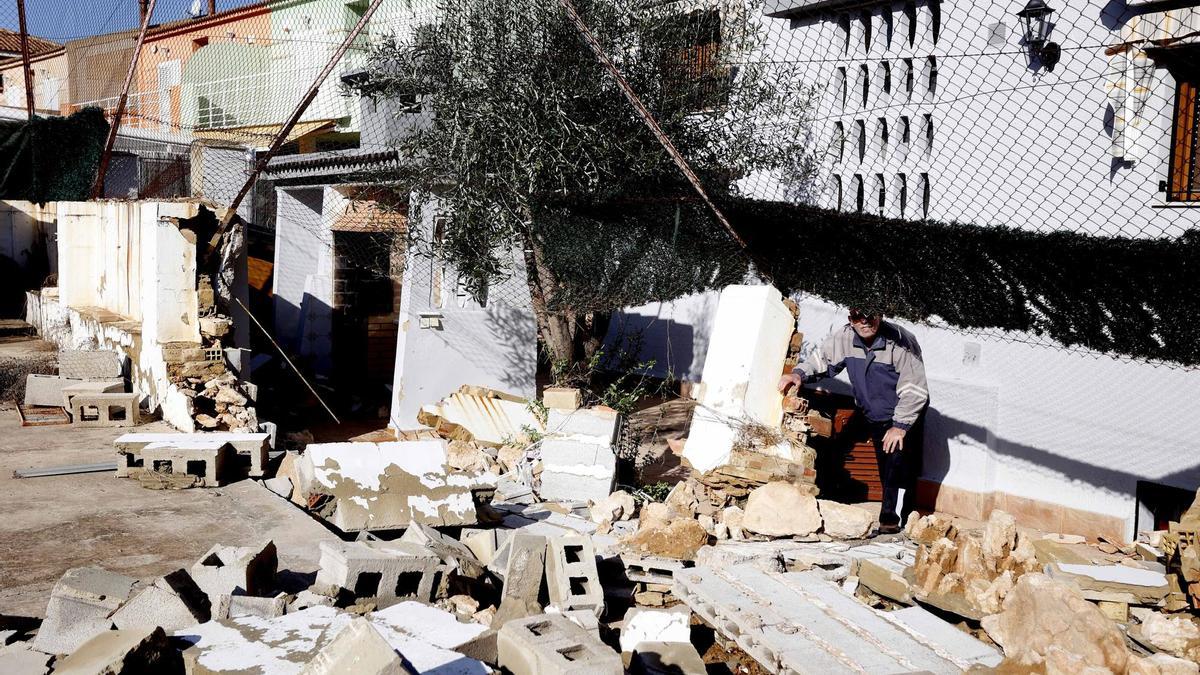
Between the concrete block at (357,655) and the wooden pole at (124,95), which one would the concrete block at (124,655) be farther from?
the wooden pole at (124,95)

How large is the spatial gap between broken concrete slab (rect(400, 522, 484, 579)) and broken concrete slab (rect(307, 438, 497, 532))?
199mm

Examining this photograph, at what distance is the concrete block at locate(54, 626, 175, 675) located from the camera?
3527 mm

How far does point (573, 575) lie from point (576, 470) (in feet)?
6.99

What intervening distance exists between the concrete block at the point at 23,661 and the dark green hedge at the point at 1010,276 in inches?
183

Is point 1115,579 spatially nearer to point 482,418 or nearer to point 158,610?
point 158,610

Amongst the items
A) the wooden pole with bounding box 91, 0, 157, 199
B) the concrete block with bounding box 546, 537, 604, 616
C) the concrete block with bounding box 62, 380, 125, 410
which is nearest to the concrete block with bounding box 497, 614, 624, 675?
the concrete block with bounding box 546, 537, 604, 616

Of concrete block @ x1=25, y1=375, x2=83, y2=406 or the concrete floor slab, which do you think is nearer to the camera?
the concrete floor slab

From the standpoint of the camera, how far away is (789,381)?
22.6 feet

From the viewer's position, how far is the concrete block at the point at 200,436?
716 cm

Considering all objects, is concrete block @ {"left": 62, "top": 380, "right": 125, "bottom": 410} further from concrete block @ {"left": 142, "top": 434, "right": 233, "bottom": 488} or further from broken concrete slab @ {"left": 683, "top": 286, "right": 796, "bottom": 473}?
broken concrete slab @ {"left": 683, "top": 286, "right": 796, "bottom": 473}

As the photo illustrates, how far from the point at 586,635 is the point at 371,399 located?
955 cm

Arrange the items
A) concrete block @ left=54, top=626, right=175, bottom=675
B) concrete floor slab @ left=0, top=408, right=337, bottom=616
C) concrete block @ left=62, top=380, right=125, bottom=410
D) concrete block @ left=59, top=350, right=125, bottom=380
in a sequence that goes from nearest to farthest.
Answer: concrete block @ left=54, top=626, right=175, bottom=675 < concrete floor slab @ left=0, top=408, right=337, bottom=616 < concrete block @ left=62, top=380, right=125, bottom=410 < concrete block @ left=59, top=350, right=125, bottom=380

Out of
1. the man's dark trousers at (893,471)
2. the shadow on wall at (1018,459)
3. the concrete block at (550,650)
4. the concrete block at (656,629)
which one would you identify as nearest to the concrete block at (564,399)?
the man's dark trousers at (893,471)

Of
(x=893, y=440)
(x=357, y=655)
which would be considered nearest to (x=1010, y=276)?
(x=893, y=440)
